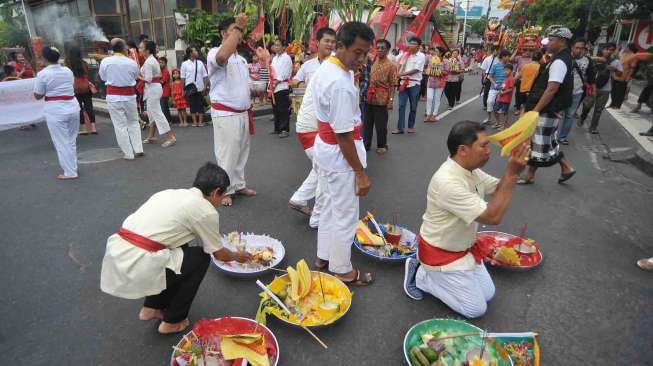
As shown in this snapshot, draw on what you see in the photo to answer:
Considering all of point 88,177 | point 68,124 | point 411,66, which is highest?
point 411,66

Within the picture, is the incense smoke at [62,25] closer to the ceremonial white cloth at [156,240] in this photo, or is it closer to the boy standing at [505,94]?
the boy standing at [505,94]

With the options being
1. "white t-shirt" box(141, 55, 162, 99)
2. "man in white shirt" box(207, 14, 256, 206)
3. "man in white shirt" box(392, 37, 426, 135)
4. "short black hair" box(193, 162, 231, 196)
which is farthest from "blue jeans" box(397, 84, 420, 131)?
"short black hair" box(193, 162, 231, 196)

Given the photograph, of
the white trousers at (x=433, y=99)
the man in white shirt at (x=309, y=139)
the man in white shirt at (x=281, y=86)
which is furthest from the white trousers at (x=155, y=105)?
the white trousers at (x=433, y=99)

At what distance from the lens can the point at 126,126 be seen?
6176 mm

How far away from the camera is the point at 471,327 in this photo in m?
2.38

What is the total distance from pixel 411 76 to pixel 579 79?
2923 millimetres

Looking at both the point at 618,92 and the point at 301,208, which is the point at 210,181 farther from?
the point at 618,92

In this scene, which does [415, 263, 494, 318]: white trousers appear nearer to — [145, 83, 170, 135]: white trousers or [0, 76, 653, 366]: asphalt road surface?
[0, 76, 653, 366]: asphalt road surface

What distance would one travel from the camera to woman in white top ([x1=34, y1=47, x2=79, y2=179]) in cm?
510

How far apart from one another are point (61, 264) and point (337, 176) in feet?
8.29

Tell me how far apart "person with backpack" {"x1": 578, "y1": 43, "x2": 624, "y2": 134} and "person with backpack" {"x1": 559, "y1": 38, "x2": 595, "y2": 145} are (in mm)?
1073

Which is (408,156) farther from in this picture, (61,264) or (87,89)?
(87,89)

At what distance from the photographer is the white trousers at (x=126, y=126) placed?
601cm

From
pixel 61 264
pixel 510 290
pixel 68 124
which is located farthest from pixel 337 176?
pixel 68 124
